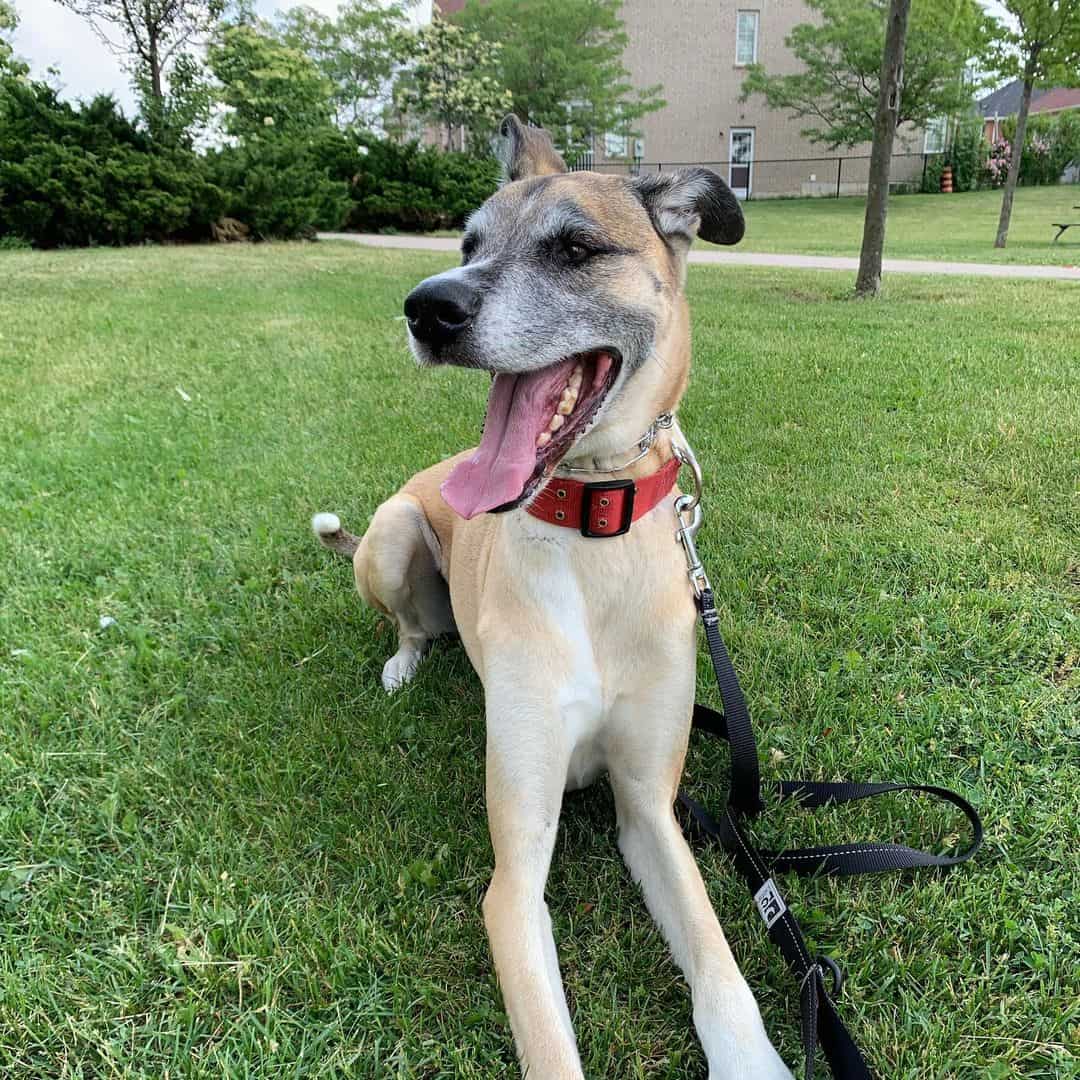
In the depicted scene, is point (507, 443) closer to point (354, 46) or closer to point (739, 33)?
point (354, 46)

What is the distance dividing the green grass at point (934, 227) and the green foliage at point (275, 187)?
1034cm

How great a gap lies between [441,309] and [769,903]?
1712mm

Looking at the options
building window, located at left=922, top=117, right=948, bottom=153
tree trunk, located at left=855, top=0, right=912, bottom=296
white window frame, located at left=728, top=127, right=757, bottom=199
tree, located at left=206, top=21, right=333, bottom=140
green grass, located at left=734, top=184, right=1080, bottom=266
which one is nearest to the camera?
tree trunk, located at left=855, top=0, right=912, bottom=296

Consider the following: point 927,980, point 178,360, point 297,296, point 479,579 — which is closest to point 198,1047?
point 479,579

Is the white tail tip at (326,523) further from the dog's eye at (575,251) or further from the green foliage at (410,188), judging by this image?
the green foliage at (410,188)

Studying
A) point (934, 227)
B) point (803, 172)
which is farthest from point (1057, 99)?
point (934, 227)

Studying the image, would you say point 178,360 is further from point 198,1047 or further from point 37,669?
point 198,1047

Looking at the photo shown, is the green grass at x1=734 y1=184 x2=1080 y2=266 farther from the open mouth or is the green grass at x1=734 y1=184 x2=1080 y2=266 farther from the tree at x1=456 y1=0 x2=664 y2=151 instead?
the open mouth

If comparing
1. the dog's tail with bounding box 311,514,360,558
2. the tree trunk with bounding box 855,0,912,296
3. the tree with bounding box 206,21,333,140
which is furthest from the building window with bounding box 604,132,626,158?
the dog's tail with bounding box 311,514,360,558

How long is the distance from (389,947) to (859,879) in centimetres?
129

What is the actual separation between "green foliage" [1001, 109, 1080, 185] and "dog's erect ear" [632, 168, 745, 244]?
45.8m

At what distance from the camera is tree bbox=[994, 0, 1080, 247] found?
17938 mm

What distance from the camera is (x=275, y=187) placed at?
1889 centimetres

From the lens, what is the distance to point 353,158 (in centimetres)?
2266
